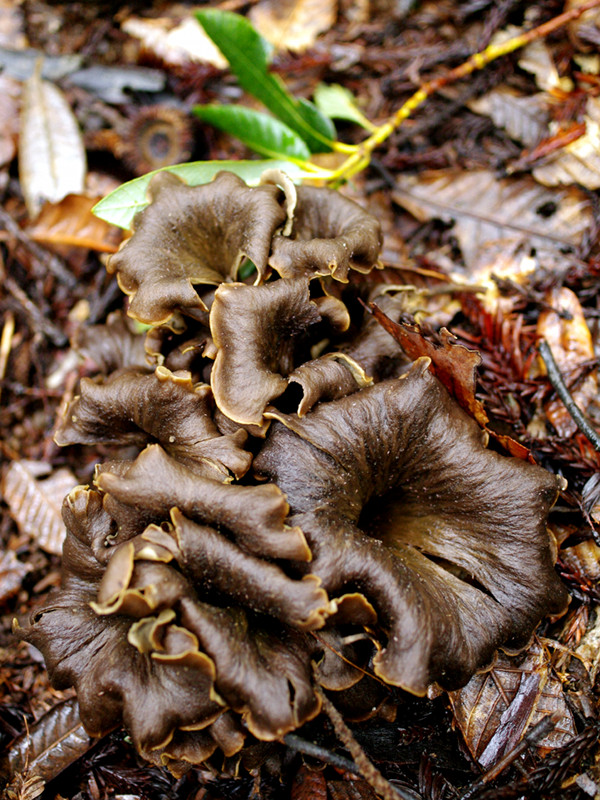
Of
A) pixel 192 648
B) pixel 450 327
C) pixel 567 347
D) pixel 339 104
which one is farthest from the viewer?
pixel 339 104

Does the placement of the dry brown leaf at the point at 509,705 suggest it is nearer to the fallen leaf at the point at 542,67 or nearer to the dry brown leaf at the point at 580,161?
the dry brown leaf at the point at 580,161

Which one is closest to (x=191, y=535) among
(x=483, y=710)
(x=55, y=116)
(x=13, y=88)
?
(x=483, y=710)

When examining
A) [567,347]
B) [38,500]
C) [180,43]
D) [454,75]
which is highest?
[180,43]

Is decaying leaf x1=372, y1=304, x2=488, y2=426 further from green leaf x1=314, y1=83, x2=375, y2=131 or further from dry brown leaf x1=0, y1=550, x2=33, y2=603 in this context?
dry brown leaf x1=0, y1=550, x2=33, y2=603

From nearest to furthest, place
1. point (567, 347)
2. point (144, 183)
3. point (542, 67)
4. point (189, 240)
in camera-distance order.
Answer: point (189, 240) < point (144, 183) < point (567, 347) < point (542, 67)

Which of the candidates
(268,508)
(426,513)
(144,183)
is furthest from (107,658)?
(144,183)

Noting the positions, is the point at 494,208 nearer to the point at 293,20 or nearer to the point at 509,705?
the point at 293,20

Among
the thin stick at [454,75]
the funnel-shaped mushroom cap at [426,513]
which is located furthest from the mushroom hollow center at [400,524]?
the thin stick at [454,75]
